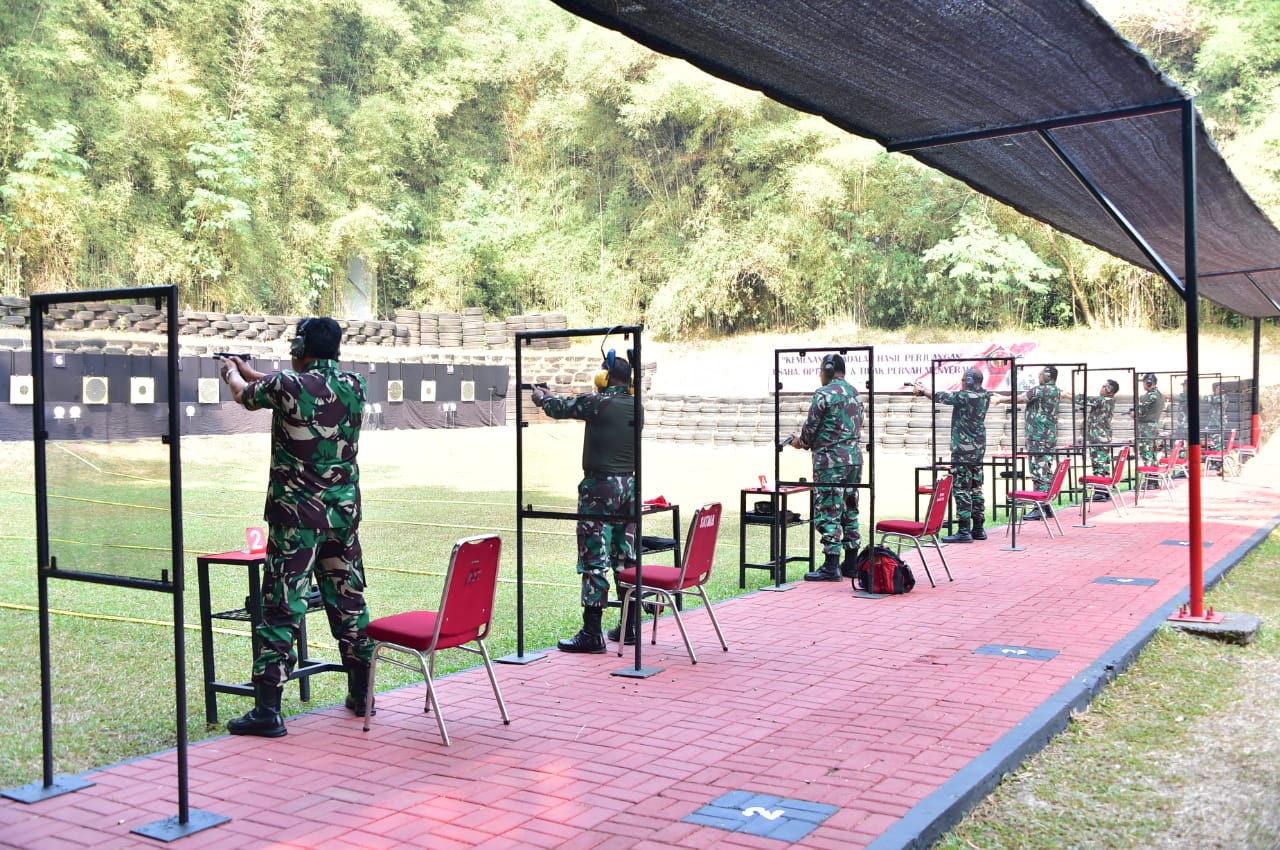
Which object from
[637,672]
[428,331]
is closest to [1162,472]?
[637,672]

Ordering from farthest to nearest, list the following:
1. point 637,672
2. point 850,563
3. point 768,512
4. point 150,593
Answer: point 850,563 < point 768,512 < point 150,593 < point 637,672

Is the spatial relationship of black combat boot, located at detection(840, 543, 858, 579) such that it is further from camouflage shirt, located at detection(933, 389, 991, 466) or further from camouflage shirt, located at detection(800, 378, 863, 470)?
camouflage shirt, located at detection(933, 389, 991, 466)

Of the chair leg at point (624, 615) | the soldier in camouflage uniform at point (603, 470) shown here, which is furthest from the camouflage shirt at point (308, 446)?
the chair leg at point (624, 615)

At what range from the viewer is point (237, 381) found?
4.91 metres

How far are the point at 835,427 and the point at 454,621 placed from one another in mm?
5110

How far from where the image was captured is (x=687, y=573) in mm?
6617

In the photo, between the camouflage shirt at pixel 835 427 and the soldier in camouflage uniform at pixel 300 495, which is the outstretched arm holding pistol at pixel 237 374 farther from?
the camouflage shirt at pixel 835 427

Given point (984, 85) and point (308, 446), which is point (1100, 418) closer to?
point (984, 85)

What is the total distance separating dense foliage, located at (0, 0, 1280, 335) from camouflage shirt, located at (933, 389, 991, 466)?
72.3ft

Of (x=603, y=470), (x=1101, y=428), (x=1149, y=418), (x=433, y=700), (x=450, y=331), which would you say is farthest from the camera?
(x=450, y=331)

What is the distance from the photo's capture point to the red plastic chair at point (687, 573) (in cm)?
657

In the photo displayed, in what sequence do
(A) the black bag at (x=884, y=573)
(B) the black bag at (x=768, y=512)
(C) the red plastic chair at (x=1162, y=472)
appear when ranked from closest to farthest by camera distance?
(A) the black bag at (x=884, y=573) → (B) the black bag at (x=768, y=512) → (C) the red plastic chair at (x=1162, y=472)

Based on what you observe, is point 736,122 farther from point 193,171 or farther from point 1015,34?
point 1015,34

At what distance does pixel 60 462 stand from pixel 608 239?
4243cm
